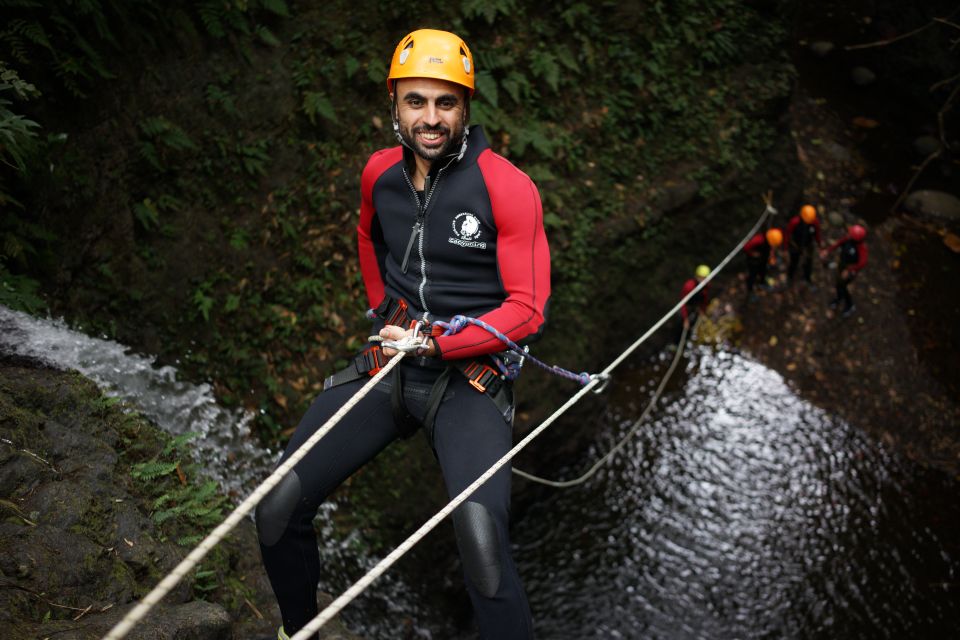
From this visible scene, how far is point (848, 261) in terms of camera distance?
1032 centimetres

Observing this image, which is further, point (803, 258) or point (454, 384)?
point (803, 258)

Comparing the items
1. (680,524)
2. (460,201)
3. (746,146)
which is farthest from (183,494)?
(746,146)

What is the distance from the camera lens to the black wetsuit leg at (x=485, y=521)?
11.0ft

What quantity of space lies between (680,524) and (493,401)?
5306 mm

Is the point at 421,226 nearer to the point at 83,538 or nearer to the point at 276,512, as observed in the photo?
the point at 276,512

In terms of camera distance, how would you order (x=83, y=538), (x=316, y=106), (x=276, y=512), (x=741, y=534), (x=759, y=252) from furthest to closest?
(x=759, y=252), (x=741, y=534), (x=316, y=106), (x=83, y=538), (x=276, y=512)

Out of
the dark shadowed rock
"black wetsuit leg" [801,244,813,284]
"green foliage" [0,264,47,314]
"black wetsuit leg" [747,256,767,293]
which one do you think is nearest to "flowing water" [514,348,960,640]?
"black wetsuit leg" [747,256,767,293]

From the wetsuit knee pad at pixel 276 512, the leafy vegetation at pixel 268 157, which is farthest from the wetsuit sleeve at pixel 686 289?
the wetsuit knee pad at pixel 276 512

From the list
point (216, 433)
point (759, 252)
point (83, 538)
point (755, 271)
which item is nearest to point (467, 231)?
point (83, 538)

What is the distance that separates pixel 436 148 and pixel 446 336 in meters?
0.99

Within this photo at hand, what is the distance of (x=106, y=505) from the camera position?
13.5 ft

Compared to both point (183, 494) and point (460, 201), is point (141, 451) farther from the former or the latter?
point (460, 201)

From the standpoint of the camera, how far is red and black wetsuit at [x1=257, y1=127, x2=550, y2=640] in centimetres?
343

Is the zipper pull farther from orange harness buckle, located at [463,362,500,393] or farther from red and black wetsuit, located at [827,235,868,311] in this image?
red and black wetsuit, located at [827,235,868,311]
